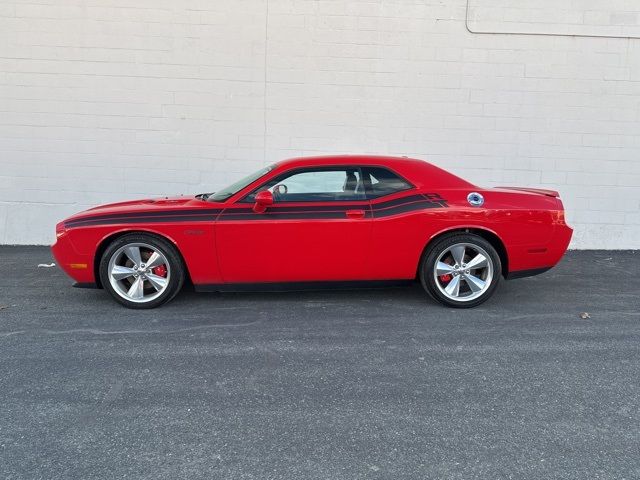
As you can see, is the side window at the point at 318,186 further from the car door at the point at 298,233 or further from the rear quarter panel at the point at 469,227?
the rear quarter panel at the point at 469,227

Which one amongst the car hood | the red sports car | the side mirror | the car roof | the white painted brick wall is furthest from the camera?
the white painted brick wall

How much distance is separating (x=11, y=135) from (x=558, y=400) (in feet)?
27.6

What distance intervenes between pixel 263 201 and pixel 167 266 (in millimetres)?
1120

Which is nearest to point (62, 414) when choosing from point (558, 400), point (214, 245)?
point (214, 245)

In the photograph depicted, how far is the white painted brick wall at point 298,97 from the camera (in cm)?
779

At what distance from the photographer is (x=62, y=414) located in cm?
294

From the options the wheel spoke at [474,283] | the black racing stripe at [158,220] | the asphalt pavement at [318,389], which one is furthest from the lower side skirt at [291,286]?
the black racing stripe at [158,220]

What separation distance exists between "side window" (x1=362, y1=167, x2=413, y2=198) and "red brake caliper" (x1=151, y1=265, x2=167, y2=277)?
2103 mm

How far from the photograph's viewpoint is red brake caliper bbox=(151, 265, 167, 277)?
15.9 ft

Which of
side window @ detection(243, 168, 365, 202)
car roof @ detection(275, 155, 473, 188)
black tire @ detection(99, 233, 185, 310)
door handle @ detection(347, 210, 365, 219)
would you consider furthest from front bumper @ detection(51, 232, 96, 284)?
door handle @ detection(347, 210, 365, 219)

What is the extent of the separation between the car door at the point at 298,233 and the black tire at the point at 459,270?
2.09 feet

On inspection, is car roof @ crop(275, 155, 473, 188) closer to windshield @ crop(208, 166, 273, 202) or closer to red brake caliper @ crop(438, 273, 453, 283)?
windshield @ crop(208, 166, 273, 202)

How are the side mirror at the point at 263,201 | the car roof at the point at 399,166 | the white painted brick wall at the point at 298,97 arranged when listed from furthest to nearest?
the white painted brick wall at the point at 298,97 → the car roof at the point at 399,166 → the side mirror at the point at 263,201

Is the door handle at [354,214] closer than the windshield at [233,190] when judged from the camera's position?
Yes
